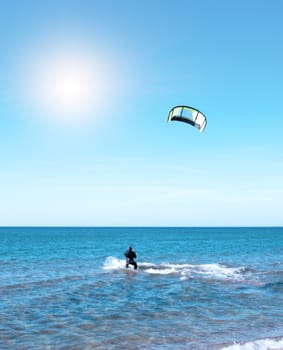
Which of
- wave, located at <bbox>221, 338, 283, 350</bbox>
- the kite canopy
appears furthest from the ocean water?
the kite canopy

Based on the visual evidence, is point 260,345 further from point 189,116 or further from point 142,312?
point 189,116

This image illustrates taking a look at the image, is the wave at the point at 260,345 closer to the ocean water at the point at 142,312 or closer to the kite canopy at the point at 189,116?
the ocean water at the point at 142,312

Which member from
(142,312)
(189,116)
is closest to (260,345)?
(142,312)

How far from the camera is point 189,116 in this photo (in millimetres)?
16172

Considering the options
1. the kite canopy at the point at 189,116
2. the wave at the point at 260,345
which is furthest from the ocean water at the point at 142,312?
the kite canopy at the point at 189,116

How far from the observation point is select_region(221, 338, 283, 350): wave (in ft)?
35.3

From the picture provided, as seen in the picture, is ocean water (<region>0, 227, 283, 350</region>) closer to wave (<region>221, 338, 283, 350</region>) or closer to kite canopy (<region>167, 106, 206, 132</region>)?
wave (<region>221, 338, 283, 350</region>)

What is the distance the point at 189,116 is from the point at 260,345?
9.34 meters

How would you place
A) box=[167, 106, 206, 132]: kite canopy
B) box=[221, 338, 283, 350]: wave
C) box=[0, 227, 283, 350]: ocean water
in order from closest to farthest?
box=[221, 338, 283, 350]: wave, box=[0, 227, 283, 350]: ocean water, box=[167, 106, 206, 132]: kite canopy

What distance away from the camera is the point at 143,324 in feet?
44.5

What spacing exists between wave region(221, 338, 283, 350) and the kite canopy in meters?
8.04

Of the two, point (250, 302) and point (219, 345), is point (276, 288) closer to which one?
point (250, 302)

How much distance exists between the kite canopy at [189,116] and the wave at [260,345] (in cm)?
804

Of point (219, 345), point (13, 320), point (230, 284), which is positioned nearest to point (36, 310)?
point (13, 320)
